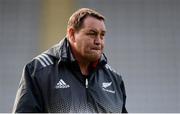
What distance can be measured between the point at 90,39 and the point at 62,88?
253 millimetres

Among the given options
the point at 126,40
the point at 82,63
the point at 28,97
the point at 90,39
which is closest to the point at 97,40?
the point at 90,39

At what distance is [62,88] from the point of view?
205 centimetres

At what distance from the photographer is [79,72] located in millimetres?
2137

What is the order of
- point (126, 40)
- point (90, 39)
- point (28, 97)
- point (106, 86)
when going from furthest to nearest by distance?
1. point (126, 40)
2. point (106, 86)
3. point (90, 39)
4. point (28, 97)

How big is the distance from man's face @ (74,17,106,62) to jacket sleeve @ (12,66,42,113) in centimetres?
27

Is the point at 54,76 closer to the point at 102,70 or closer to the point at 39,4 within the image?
the point at 102,70

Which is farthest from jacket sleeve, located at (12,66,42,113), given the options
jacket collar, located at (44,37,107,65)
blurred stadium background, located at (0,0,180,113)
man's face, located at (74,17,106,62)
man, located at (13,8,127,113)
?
blurred stadium background, located at (0,0,180,113)

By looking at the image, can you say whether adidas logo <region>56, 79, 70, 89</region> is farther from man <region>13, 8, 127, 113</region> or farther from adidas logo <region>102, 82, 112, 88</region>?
adidas logo <region>102, 82, 112, 88</region>

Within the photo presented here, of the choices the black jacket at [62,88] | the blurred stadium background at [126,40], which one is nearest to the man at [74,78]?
the black jacket at [62,88]

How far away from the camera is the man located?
6.66ft

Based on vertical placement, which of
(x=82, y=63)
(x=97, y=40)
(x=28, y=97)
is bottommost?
(x=28, y=97)

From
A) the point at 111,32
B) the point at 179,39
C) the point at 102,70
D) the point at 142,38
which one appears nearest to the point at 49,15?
the point at 111,32

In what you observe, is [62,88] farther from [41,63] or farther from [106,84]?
[106,84]

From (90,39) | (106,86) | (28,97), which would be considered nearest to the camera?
(28,97)
